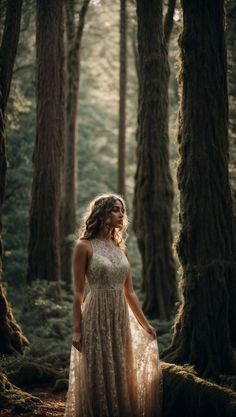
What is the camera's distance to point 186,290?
7.68 metres

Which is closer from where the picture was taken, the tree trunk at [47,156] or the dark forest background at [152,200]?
the dark forest background at [152,200]

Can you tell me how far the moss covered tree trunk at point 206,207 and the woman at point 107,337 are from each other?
1439 millimetres

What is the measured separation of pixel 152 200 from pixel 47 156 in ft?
8.96

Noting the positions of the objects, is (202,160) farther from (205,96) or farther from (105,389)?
(105,389)

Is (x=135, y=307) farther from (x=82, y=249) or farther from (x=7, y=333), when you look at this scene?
(x=7, y=333)

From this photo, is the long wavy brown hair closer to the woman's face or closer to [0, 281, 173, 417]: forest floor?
the woman's face

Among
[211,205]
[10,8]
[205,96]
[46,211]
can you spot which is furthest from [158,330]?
[10,8]

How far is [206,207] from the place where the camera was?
298 inches

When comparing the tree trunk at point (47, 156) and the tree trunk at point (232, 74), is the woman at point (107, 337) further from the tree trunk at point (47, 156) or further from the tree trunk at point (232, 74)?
the tree trunk at point (232, 74)

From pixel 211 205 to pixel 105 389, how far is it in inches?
110

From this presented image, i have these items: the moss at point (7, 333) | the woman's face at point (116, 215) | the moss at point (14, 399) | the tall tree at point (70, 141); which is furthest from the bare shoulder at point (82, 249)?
the tall tree at point (70, 141)

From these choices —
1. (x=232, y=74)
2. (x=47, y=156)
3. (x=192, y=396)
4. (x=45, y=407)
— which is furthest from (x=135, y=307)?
(x=232, y=74)

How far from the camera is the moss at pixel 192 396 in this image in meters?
6.21

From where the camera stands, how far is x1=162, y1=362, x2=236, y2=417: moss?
621 centimetres
